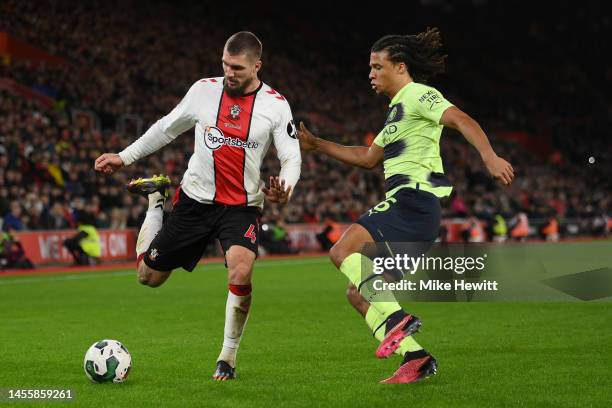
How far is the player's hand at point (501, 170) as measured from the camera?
6.04m

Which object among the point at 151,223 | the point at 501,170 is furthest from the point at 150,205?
the point at 501,170

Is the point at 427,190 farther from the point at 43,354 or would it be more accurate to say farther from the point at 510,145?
the point at 510,145

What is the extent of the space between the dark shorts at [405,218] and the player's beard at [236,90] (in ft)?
4.56

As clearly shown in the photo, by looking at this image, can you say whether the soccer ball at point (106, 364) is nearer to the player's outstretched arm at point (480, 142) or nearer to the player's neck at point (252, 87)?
the player's neck at point (252, 87)

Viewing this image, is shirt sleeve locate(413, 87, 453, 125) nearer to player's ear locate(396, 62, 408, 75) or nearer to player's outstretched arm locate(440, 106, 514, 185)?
player's outstretched arm locate(440, 106, 514, 185)

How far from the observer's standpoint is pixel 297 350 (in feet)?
29.0

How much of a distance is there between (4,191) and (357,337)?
14043 millimetres

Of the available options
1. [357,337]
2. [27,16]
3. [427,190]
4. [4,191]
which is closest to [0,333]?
[357,337]

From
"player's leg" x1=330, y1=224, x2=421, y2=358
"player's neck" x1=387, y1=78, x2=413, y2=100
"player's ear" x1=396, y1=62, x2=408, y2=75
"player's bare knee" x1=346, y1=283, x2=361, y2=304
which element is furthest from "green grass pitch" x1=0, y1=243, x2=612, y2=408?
"player's ear" x1=396, y1=62, x2=408, y2=75

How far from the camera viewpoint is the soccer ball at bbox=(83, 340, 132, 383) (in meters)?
6.85

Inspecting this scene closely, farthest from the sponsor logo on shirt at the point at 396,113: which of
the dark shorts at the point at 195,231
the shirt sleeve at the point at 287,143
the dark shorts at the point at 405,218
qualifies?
the dark shorts at the point at 195,231

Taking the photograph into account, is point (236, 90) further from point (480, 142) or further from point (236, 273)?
point (480, 142)

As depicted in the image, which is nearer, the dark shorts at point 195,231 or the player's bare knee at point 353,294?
the player's bare knee at point 353,294

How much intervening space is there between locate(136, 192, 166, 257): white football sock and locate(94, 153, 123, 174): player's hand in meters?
0.99
